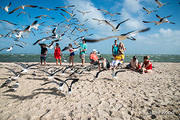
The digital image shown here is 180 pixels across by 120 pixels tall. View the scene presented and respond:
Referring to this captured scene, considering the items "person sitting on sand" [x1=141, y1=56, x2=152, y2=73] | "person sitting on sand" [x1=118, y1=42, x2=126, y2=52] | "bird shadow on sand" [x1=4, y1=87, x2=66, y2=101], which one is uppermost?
"person sitting on sand" [x1=118, y1=42, x2=126, y2=52]

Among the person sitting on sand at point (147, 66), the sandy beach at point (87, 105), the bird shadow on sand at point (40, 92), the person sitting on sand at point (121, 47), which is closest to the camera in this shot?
the sandy beach at point (87, 105)

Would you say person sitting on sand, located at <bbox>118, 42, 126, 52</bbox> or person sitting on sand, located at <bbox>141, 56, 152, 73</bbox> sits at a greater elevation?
person sitting on sand, located at <bbox>118, 42, 126, 52</bbox>

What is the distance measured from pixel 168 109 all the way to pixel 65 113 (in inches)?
99.4

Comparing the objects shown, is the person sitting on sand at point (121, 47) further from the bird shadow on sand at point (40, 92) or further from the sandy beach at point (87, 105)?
the bird shadow on sand at point (40, 92)

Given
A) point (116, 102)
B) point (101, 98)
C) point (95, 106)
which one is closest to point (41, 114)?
point (95, 106)

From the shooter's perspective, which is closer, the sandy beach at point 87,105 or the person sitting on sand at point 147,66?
the sandy beach at point 87,105

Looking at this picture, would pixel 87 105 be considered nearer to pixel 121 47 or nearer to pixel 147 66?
pixel 121 47

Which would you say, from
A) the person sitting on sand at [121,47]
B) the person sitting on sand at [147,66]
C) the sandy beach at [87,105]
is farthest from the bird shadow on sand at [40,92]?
the person sitting on sand at [147,66]

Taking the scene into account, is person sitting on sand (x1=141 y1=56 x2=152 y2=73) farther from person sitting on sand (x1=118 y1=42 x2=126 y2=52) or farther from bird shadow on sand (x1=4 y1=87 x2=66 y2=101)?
bird shadow on sand (x1=4 y1=87 x2=66 y2=101)

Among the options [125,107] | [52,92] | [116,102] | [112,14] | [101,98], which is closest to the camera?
[125,107]

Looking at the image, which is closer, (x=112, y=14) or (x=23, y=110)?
(x=23, y=110)

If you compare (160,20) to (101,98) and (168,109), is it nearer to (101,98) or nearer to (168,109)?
(168,109)

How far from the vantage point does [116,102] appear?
2.87 metres

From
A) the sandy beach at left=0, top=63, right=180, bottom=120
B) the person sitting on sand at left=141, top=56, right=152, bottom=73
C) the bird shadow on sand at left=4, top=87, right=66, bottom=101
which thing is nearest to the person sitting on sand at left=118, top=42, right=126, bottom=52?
the person sitting on sand at left=141, top=56, right=152, bottom=73
